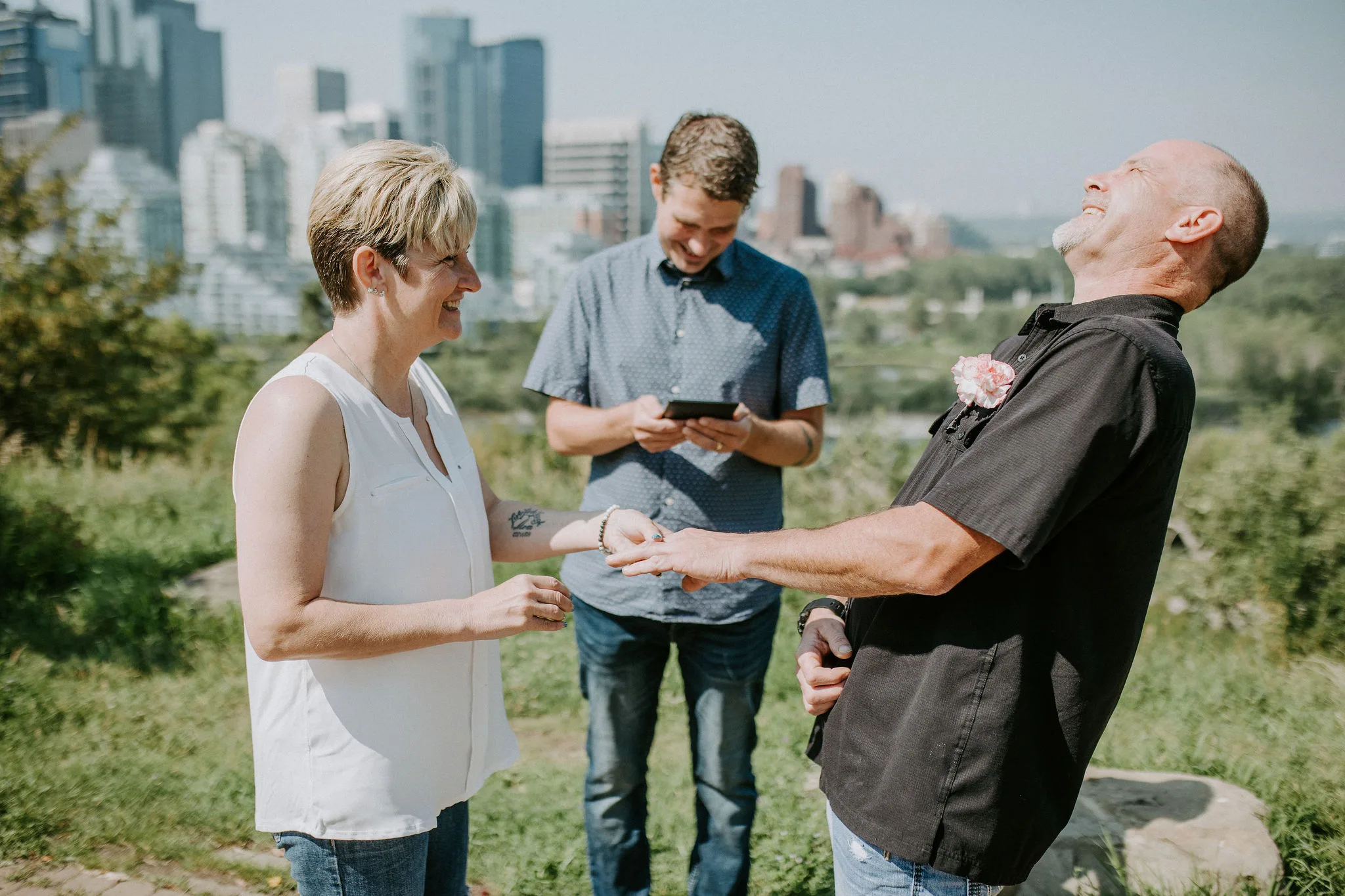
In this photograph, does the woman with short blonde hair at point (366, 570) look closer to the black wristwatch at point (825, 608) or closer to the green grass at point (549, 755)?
the black wristwatch at point (825, 608)

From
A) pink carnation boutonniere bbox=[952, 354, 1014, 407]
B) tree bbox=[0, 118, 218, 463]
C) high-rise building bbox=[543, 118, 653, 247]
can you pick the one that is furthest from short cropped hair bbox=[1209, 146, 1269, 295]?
high-rise building bbox=[543, 118, 653, 247]

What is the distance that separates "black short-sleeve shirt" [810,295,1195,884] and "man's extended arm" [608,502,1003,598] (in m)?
0.05

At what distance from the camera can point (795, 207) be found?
5797cm

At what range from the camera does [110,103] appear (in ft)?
409

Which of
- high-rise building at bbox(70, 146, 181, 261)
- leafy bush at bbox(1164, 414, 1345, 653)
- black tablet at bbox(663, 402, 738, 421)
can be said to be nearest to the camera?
black tablet at bbox(663, 402, 738, 421)

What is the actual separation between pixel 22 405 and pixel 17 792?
10383mm

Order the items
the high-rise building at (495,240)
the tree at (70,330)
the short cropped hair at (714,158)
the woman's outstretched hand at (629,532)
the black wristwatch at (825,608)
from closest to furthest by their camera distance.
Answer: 1. the black wristwatch at (825,608)
2. the woman's outstretched hand at (629,532)
3. the short cropped hair at (714,158)
4. the tree at (70,330)
5. the high-rise building at (495,240)

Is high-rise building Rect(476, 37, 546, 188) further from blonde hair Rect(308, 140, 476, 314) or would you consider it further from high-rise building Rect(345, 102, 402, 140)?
blonde hair Rect(308, 140, 476, 314)

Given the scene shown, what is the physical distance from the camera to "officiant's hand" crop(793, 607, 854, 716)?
2035mm

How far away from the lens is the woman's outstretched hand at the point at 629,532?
2359 millimetres

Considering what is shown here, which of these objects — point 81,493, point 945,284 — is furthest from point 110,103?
point 81,493


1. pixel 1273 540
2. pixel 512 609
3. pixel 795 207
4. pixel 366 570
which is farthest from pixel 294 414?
pixel 795 207

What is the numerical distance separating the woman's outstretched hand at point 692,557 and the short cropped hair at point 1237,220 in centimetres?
106

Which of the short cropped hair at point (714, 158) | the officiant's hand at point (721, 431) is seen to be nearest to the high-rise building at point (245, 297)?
the short cropped hair at point (714, 158)
